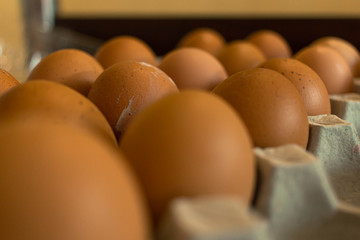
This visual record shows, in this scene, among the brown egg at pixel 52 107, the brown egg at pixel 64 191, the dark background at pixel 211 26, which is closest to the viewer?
the brown egg at pixel 64 191

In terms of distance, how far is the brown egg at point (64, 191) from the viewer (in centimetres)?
32

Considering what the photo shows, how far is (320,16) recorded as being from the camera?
82.1 inches

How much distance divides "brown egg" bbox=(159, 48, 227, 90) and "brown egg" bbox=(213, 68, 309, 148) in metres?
0.25

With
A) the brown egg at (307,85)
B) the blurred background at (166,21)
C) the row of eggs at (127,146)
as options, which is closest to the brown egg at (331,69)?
the brown egg at (307,85)

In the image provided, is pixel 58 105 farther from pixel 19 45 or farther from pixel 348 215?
pixel 19 45

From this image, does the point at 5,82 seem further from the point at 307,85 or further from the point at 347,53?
the point at 347,53

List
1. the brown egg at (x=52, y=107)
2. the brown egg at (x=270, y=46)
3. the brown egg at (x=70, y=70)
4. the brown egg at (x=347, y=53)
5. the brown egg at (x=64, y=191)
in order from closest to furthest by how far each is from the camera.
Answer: the brown egg at (x=64, y=191) → the brown egg at (x=52, y=107) → the brown egg at (x=70, y=70) → the brown egg at (x=347, y=53) → the brown egg at (x=270, y=46)

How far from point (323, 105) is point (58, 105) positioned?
0.44 meters

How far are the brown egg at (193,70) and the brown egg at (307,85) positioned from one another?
0.44 feet

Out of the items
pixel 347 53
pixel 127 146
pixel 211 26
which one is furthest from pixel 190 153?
pixel 211 26

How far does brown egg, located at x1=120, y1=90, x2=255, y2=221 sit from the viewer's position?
398 millimetres

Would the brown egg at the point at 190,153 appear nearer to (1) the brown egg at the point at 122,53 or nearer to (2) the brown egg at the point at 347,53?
(1) the brown egg at the point at 122,53

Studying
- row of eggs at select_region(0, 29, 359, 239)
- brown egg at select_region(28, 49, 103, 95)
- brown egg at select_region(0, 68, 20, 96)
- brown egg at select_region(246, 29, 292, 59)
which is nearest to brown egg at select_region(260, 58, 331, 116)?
row of eggs at select_region(0, 29, 359, 239)

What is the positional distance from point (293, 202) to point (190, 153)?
137mm
